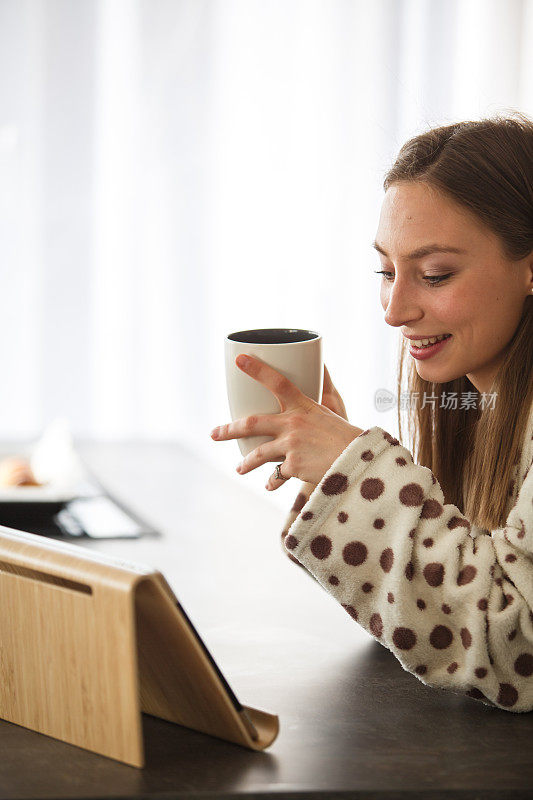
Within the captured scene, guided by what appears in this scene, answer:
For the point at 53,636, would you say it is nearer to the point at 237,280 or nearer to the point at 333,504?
the point at 333,504

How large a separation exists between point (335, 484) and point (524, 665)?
0.75 ft

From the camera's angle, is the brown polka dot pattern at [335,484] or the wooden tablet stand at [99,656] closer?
the wooden tablet stand at [99,656]

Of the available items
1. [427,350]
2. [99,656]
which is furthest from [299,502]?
[99,656]

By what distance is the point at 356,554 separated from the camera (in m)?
0.88

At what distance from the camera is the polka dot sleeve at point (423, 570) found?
0.85m

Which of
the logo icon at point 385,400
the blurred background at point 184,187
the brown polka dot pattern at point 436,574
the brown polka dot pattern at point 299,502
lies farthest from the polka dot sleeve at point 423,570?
the blurred background at point 184,187

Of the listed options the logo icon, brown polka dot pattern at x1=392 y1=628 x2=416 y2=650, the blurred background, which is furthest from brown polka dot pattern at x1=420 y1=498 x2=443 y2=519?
the blurred background

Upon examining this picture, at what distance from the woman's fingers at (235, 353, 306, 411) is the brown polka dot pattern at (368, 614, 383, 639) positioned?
214mm

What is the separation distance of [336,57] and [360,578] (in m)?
3.19

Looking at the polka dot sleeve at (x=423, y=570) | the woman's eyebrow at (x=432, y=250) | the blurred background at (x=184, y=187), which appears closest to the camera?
the polka dot sleeve at (x=423, y=570)

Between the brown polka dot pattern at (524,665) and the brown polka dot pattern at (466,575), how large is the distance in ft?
0.27

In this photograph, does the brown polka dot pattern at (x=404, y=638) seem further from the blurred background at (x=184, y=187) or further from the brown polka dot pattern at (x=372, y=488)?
the blurred background at (x=184, y=187)

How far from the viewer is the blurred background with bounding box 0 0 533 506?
146 inches

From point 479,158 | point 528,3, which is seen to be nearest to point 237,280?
point 528,3
